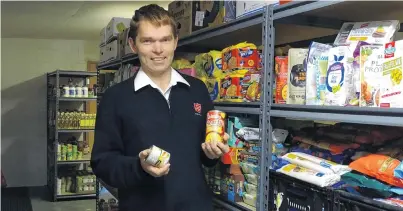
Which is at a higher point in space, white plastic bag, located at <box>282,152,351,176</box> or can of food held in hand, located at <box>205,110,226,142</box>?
can of food held in hand, located at <box>205,110,226,142</box>

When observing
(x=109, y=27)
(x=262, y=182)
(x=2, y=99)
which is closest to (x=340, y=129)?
(x=262, y=182)

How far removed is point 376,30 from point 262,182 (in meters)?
0.75

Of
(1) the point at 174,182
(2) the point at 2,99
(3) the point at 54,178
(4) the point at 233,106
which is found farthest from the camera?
(2) the point at 2,99

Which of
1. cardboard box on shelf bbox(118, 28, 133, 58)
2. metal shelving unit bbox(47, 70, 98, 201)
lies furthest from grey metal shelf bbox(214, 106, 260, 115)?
metal shelving unit bbox(47, 70, 98, 201)

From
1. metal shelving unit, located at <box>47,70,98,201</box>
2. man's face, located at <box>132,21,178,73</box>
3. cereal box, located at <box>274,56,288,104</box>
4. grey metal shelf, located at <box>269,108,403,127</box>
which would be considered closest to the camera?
grey metal shelf, located at <box>269,108,403,127</box>

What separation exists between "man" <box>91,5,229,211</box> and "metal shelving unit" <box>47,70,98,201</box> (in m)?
5.02

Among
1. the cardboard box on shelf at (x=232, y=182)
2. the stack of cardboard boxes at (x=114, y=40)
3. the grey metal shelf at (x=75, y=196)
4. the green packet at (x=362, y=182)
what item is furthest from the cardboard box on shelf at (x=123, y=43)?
the grey metal shelf at (x=75, y=196)

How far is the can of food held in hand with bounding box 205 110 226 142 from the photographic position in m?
1.69

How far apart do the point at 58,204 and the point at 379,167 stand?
574 centimetres

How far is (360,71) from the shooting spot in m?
1.45

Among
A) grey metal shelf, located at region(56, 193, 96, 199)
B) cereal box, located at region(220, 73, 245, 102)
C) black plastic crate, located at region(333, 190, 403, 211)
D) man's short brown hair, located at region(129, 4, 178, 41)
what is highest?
man's short brown hair, located at region(129, 4, 178, 41)

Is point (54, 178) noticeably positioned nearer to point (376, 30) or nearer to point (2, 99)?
point (2, 99)

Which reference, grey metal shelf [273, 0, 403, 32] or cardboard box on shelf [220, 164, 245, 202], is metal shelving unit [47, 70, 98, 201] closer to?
cardboard box on shelf [220, 164, 245, 202]

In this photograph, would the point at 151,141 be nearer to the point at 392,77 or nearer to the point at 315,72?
the point at 315,72
